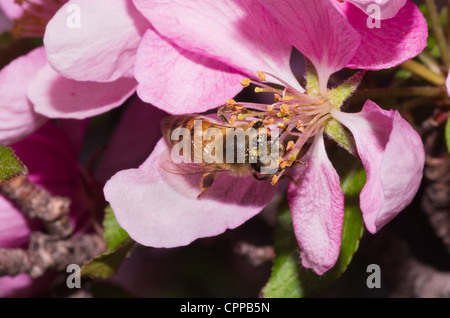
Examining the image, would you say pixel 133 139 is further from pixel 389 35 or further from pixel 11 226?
pixel 389 35

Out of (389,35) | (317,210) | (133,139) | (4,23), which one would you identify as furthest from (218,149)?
(4,23)

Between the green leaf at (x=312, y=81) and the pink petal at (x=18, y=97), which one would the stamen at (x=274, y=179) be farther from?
the pink petal at (x=18, y=97)

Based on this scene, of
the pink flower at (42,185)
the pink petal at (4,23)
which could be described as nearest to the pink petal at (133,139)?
the pink flower at (42,185)

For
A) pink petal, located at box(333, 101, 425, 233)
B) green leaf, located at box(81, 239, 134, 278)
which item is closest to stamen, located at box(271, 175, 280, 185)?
pink petal, located at box(333, 101, 425, 233)

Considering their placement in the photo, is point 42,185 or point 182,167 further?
point 42,185

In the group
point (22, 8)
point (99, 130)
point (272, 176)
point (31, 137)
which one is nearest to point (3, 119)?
point (31, 137)

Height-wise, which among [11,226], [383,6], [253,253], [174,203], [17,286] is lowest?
[253,253]
